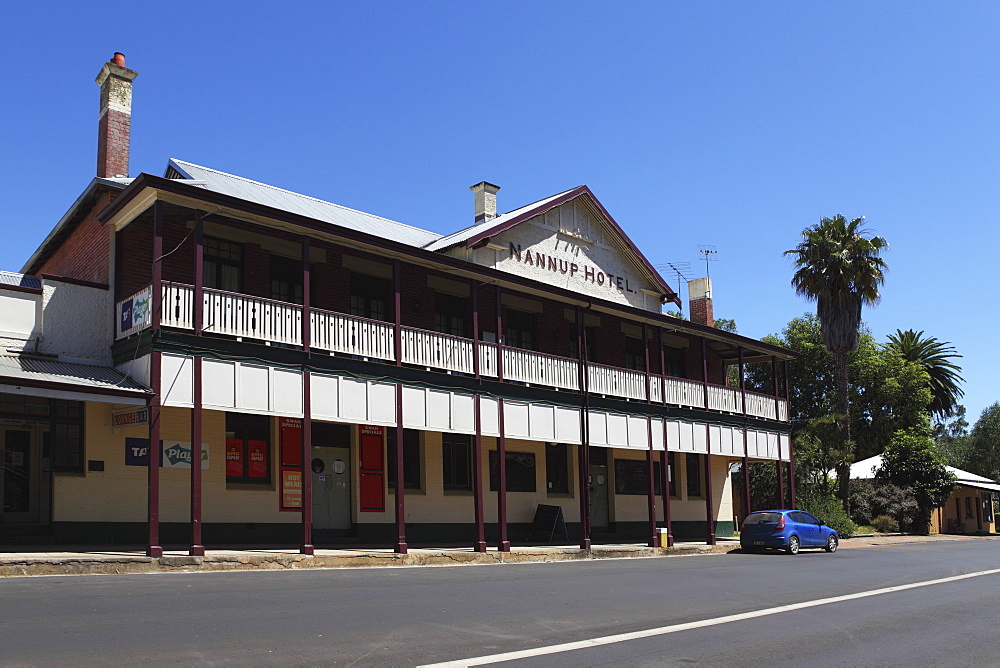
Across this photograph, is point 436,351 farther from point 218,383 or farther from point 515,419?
point 218,383

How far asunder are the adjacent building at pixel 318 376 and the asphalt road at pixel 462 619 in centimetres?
394

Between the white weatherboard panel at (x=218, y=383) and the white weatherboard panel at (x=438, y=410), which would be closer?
the white weatherboard panel at (x=218, y=383)

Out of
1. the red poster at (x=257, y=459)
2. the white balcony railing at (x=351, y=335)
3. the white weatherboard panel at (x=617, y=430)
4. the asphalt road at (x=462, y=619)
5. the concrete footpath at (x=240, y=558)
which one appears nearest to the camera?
the asphalt road at (x=462, y=619)

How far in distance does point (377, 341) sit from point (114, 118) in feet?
27.1

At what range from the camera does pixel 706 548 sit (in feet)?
87.1

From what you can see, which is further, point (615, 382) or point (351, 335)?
point (615, 382)

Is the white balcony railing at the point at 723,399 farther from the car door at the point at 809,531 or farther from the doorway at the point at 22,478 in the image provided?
the doorway at the point at 22,478

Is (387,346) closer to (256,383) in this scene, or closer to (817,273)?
(256,383)

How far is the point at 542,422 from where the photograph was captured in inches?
923

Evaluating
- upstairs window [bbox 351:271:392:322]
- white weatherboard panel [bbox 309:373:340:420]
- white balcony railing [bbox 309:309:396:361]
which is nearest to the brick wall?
white balcony railing [bbox 309:309:396:361]

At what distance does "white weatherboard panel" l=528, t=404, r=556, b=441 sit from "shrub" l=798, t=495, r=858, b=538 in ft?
53.9

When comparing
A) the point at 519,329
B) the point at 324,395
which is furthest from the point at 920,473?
the point at 324,395

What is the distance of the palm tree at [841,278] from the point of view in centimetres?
4194

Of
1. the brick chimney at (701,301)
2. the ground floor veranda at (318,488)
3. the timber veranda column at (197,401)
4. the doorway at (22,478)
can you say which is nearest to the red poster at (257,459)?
the ground floor veranda at (318,488)
